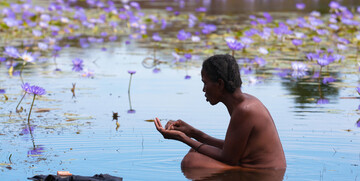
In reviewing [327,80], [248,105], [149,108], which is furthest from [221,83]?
[327,80]

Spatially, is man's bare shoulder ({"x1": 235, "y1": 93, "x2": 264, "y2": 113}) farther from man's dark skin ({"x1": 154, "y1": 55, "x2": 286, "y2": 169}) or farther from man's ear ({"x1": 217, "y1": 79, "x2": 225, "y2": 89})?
man's ear ({"x1": 217, "y1": 79, "x2": 225, "y2": 89})

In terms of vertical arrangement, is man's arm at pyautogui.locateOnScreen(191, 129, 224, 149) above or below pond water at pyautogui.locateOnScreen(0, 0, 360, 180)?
above

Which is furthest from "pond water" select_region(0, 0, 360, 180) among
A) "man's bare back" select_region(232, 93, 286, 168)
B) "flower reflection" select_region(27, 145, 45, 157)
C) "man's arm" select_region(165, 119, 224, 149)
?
"man's arm" select_region(165, 119, 224, 149)

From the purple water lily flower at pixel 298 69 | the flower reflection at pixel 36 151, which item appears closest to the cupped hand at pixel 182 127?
the flower reflection at pixel 36 151

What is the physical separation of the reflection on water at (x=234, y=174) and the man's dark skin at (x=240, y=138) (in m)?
0.03

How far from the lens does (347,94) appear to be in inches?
303

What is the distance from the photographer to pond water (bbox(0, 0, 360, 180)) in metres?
4.76

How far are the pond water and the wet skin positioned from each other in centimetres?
11

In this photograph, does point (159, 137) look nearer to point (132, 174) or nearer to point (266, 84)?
point (132, 174)

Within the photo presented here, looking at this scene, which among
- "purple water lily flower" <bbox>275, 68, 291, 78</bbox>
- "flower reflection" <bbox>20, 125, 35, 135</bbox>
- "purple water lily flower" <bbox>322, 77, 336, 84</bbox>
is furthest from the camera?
"purple water lily flower" <bbox>275, 68, 291, 78</bbox>

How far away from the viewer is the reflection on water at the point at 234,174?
14.4 feet

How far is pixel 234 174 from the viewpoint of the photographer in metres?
4.48

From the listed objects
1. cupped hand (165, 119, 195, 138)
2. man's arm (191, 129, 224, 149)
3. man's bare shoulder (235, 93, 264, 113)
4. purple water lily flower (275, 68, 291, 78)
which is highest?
man's bare shoulder (235, 93, 264, 113)

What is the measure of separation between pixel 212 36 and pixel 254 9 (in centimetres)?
660
